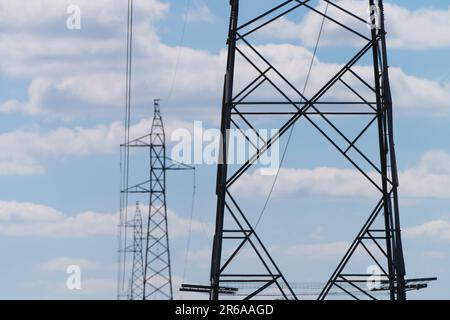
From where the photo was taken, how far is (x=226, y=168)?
104ft

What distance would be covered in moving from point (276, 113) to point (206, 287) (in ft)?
16.1
